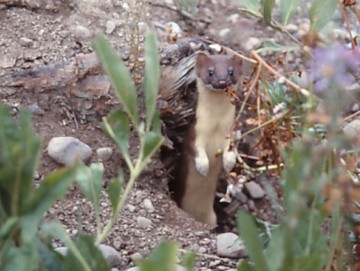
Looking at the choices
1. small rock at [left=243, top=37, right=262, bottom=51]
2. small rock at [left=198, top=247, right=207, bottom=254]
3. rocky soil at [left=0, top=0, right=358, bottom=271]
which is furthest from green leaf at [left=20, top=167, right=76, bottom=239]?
small rock at [left=243, top=37, right=262, bottom=51]

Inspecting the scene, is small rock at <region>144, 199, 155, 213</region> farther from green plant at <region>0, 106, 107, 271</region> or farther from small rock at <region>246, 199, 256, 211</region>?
green plant at <region>0, 106, 107, 271</region>

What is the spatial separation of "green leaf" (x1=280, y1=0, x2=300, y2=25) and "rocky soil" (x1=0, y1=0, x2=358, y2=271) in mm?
709

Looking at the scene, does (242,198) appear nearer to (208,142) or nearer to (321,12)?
(208,142)

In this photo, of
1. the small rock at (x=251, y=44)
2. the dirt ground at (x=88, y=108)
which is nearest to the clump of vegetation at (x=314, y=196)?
the dirt ground at (x=88, y=108)

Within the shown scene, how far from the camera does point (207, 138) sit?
4.19 m

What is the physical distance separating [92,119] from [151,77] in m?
1.75

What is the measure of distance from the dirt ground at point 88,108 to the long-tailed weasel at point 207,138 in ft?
0.65

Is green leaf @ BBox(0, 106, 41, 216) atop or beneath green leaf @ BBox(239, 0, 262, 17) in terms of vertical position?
atop

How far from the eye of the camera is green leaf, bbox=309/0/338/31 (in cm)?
241

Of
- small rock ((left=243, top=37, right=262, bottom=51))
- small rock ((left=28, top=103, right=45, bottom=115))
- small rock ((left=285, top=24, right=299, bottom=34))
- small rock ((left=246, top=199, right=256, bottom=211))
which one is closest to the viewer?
small rock ((left=28, top=103, right=45, bottom=115))

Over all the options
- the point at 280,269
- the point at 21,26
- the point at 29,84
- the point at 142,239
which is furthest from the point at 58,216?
the point at 280,269

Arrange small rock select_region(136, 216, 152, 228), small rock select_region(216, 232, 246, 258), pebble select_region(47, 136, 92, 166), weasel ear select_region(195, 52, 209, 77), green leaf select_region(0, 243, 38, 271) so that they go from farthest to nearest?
weasel ear select_region(195, 52, 209, 77) < pebble select_region(47, 136, 92, 166) < small rock select_region(136, 216, 152, 228) < small rock select_region(216, 232, 246, 258) < green leaf select_region(0, 243, 38, 271)

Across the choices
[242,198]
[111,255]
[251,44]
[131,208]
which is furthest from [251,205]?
[111,255]

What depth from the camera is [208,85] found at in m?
4.07
